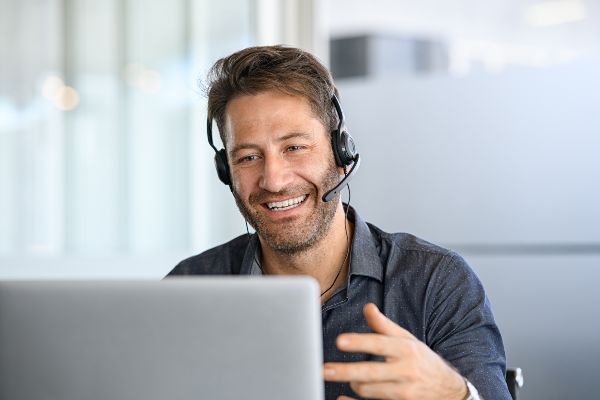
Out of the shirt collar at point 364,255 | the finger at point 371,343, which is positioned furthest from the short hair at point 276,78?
the finger at point 371,343

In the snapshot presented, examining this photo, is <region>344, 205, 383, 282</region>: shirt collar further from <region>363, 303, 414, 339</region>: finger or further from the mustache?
<region>363, 303, 414, 339</region>: finger

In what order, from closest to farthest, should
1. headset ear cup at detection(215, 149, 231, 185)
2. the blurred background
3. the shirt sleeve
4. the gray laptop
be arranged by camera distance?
the gray laptop < the shirt sleeve < headset ear cup at detection(215, 149, 231, 185) < the blurred background

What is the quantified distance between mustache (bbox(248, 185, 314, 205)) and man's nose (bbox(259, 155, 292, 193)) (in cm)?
1

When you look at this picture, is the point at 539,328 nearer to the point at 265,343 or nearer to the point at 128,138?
the point at 128,138

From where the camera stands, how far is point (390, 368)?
922 millimetres

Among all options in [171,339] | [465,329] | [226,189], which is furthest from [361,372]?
[226,189]

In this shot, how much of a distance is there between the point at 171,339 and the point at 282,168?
0.71m

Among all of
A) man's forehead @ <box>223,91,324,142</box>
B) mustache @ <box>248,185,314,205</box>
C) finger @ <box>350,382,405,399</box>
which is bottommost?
finger @ <box>350,382,405,399</box>

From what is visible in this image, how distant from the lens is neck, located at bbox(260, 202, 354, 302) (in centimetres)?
153

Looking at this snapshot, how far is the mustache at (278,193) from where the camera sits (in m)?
1.49

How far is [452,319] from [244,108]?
0.55m

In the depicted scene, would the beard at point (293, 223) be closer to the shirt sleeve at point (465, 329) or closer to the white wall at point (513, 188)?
the shirt sleeve at point (465, 329)

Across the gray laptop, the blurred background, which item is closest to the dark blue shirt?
the gray laptop

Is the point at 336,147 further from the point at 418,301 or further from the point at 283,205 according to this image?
the point at 418,301
